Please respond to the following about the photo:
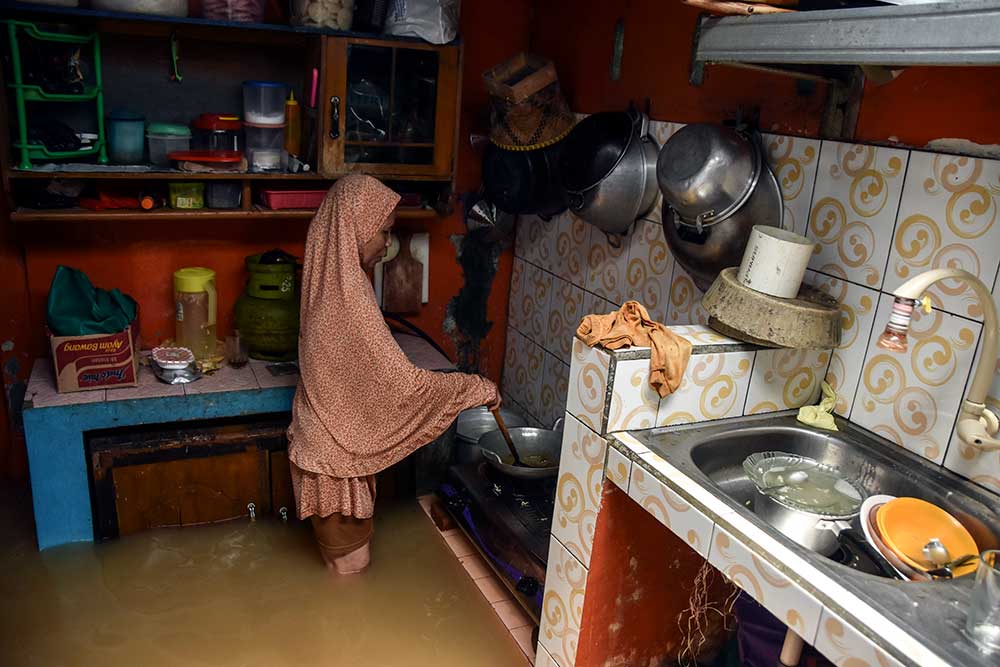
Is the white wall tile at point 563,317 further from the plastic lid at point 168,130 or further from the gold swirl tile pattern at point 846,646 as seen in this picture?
the gold swirl tile pattern at point 846,646

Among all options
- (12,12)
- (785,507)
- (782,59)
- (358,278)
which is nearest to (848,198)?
(782,59)

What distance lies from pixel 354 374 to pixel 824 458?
4.47ft

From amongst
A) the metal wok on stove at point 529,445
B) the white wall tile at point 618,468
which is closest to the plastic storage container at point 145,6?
the metal wok on stove at point 529,445

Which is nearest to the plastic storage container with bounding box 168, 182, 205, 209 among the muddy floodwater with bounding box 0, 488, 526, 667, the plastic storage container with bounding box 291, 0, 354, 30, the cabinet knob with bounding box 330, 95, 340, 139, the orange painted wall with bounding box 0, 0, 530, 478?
the orange painted wall with bounding box 0, 0, 530, 478

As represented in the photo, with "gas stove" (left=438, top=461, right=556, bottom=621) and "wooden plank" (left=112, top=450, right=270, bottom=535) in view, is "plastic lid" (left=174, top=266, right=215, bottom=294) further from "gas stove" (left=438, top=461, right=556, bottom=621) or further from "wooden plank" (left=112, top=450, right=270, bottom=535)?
"gas stove" (left=438, top=461, right=556, bottom=621)

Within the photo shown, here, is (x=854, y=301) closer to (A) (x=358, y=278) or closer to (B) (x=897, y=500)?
(B) (x=897, y=500)

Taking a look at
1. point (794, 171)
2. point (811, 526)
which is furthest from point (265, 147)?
point (811, 526)

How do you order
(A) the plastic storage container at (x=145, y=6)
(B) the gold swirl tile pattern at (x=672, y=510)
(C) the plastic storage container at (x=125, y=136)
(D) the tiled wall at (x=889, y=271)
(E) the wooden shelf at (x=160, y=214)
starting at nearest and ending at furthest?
(B) the gold swirl tile pattern at (x=672, y=510)
(D) the tiled wall at (x=889, y=271)
(A) the plastic storage container at (x=145, y=6)
(E) the wooden shelf at (x=160, y=214)
(C) the plastic storage container at (x=125, y=136)

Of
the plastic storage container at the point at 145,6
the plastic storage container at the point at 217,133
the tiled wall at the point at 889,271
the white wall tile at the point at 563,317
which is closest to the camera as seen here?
the tiled wall at the point at 889,271

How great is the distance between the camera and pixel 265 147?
8.98ft

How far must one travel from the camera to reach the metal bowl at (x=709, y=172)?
1.88 m

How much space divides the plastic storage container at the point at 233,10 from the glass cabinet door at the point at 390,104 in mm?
323

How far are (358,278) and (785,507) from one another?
1.39m

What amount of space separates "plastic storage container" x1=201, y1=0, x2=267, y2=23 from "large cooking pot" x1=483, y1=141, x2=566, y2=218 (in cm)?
93
